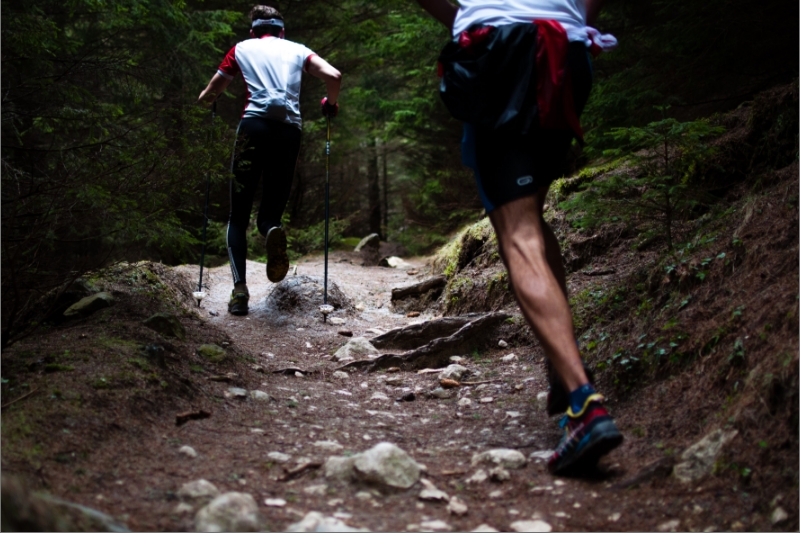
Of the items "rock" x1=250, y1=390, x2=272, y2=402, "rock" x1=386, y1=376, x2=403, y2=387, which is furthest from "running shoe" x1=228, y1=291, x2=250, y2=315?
"rock" x1=250, y1=390, x2=272, y2=402

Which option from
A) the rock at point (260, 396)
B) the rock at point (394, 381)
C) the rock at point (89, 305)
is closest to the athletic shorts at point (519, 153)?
the rock at point (260, 396)

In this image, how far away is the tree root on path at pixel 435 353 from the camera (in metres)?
4.46


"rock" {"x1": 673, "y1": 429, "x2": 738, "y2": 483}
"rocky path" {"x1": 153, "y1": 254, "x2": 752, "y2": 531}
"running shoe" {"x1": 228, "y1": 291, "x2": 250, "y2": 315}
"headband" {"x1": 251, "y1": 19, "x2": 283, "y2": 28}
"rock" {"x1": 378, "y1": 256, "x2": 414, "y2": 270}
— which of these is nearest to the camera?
"rocky path" {"x1": 153, "y1": 254, "x2": 752, "y2": 531}

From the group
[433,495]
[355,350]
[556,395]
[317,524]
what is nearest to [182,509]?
[317,524]

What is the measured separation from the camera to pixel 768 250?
272cm

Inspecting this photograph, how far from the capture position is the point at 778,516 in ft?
5.44

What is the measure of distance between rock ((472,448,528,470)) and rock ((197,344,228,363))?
1.96m

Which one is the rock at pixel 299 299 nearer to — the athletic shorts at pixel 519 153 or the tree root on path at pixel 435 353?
the tree root on path at pixel 435 353

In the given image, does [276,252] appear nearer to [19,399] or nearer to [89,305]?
[89,305]

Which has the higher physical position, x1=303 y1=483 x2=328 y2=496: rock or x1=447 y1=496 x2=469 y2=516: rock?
x1=447 y1=496 x2=469 y2=516: rock

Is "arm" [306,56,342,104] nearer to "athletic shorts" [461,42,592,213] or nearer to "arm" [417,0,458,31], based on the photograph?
"arm" [417,0,458,31]

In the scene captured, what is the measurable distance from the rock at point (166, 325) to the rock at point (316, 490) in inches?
81.9

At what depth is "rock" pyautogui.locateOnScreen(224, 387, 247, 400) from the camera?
128 inches

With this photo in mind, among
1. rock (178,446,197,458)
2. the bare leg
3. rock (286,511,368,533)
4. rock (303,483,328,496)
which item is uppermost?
the bare leg
